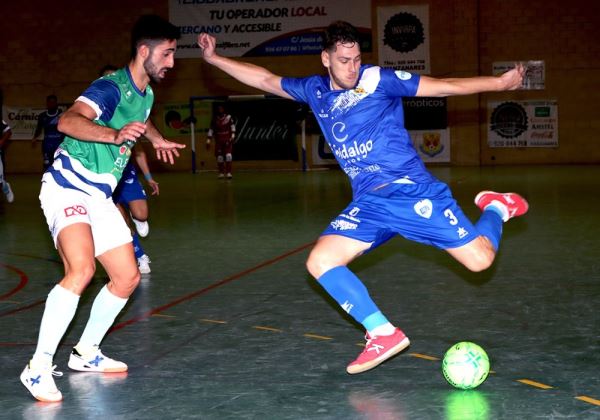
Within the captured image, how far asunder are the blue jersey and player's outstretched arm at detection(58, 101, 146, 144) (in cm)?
132

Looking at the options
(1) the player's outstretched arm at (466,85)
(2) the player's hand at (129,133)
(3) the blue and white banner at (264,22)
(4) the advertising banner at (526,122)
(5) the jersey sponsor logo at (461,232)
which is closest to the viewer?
(2) the player's hand at (129,133)

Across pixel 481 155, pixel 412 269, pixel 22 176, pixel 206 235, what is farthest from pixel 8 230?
pixel 481 155

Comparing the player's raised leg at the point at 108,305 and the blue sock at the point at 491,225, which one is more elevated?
the blue sock at the point at 491,225

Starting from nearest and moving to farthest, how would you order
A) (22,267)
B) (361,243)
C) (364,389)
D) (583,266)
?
(364,389) < (361,243) < (583,266) < (22,267)

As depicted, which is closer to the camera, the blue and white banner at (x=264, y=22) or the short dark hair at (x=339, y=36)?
the short dark hair at (x=339, y=36)

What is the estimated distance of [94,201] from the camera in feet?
18.2

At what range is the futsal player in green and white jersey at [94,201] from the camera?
17.1 ft

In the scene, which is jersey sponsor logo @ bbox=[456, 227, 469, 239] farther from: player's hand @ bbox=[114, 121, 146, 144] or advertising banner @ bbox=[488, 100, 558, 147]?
advertising banner @ bbox=[488, 100, 558, 147]

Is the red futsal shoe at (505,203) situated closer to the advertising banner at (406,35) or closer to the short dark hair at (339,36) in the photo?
the short dark hair at (339,36)

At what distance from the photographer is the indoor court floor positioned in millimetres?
4984

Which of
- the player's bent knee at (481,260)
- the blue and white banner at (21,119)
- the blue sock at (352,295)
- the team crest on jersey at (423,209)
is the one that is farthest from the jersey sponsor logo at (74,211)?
the blue and white banner at (21,119)

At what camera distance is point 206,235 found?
13.1 metres

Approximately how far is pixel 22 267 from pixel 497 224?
612cm

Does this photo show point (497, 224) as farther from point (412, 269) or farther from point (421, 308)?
point (412, 269)
